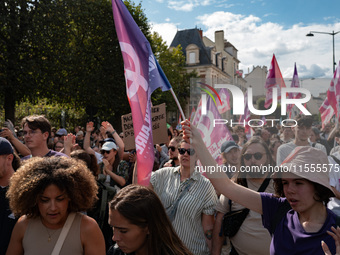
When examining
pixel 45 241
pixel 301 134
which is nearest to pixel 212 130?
pixel 301 134

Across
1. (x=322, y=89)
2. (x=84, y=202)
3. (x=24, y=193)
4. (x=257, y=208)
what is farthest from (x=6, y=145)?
(x=322, y=89)

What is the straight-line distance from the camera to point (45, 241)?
2219 mm

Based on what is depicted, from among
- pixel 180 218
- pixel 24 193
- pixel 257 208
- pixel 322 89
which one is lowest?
pixel 180 218

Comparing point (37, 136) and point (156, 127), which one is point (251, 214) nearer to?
point (156, 127)

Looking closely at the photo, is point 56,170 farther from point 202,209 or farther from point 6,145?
point 202,209

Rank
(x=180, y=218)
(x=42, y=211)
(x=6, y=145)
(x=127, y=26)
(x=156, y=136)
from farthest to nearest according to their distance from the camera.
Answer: (x=156, y=136) → (x=127, y=26) → (x=180, y=218) → (x=6, y=145) → (x=42, y=211)

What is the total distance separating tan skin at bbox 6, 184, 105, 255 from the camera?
224cm

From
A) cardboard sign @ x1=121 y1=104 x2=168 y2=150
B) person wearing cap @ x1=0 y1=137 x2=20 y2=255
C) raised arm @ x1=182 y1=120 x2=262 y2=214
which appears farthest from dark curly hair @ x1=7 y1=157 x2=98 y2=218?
cardboard sign @ x1=121 y1=104 x2=168 y2=150

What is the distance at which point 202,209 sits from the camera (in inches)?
124

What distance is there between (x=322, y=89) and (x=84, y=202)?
6.23ft

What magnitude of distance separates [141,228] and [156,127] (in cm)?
257

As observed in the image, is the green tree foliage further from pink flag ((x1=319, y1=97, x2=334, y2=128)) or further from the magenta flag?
pink flag ((x1=319, y1=97, x2=334, y2=128))

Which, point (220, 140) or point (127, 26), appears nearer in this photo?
point (220, 140)

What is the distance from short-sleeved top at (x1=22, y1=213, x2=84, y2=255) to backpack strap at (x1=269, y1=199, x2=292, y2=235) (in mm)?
1207
